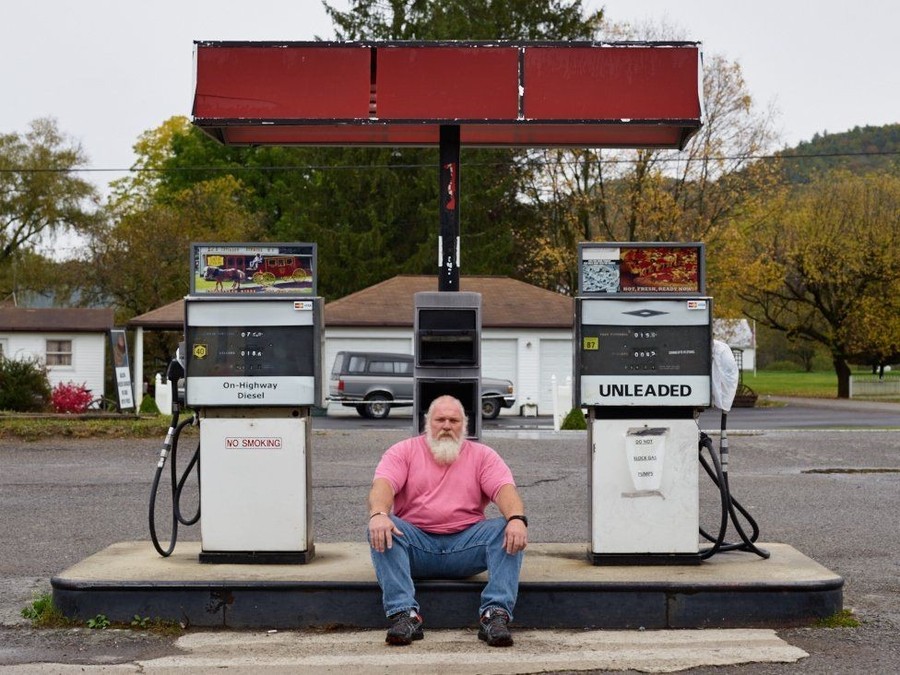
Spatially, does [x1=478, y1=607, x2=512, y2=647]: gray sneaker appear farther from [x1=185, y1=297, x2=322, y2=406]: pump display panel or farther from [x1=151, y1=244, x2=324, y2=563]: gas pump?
[x1=185, y1=297, x2=322, y2=406]: pump display panel

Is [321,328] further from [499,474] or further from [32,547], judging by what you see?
[32,547]

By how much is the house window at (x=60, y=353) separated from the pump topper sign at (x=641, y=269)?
35312 millimetres

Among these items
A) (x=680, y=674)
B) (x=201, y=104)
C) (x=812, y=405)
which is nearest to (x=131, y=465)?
(x=201, y=104)

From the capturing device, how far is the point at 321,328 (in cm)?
771

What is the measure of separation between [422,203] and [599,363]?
40.5 metres

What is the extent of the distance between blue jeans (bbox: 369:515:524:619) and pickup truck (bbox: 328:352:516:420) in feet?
81.0

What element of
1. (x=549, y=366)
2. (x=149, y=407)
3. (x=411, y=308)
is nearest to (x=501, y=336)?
(x=549, y=366)

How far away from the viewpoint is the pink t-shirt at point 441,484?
6980mm

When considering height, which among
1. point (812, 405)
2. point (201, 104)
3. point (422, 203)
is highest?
point (422, 203)

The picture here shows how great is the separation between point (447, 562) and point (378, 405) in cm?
2525

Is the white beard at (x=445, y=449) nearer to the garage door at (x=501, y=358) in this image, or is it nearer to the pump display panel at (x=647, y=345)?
the pump display panel at (x=647, y=345)

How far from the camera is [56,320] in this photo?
Result: 40812 millimetres

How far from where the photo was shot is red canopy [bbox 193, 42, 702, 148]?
7.90m

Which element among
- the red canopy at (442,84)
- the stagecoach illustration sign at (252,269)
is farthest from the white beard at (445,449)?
the red canopy at (442,84)
